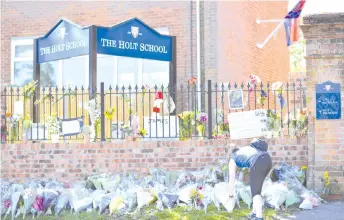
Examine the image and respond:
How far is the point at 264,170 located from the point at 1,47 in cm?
1002

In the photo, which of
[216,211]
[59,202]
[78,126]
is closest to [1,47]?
[78,126]

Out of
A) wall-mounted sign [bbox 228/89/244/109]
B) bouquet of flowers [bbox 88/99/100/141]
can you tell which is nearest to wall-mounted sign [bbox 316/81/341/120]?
wall-mounted sign [bbox 228/89/244/109]

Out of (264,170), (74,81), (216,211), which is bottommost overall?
(216,211)

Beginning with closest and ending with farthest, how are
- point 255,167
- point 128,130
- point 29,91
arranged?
1. point 255,167
2. point 128,130
3. point 29,91

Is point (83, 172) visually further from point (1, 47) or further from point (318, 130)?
point (1, 47)

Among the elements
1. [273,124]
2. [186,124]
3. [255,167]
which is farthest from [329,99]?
[186,124]

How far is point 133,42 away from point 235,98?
8.68ft

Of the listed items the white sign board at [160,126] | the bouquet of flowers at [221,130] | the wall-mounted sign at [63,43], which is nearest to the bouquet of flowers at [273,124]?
the bouquet of flowers at [221,130]

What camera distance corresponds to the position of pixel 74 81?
608 inches

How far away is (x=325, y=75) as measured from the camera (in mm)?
10227

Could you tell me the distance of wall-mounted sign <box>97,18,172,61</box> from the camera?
1264cm

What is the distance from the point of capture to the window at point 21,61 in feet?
53.8

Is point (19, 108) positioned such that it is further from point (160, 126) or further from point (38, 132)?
point (160, 126)

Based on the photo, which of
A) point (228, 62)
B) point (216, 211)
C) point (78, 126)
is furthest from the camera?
point (228, 62)
